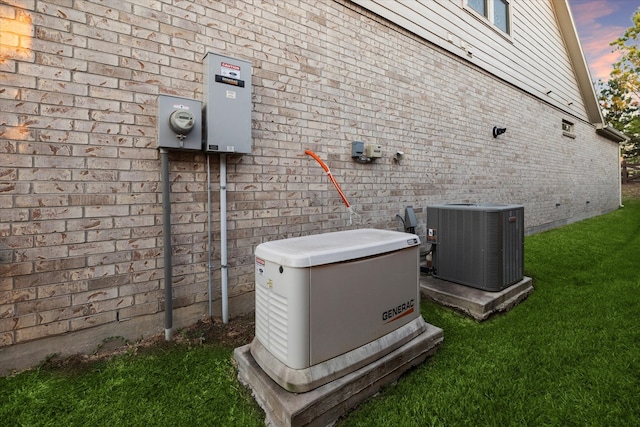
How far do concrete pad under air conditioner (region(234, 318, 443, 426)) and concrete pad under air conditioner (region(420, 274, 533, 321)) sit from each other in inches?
41.7

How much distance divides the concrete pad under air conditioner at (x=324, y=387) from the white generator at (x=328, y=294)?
91 millimetres

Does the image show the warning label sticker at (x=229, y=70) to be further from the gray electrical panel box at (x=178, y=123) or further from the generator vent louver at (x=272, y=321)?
the generator vent louver at (x=272, y=321)

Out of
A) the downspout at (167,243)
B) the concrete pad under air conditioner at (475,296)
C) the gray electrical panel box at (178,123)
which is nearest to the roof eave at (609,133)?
the concrete pad under air conditioner at (475,296)

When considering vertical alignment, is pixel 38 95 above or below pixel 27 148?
above

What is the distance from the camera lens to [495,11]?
652 centimetres

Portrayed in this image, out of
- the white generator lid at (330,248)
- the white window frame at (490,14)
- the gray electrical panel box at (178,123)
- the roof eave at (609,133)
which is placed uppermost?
the white window frame at (490,14)

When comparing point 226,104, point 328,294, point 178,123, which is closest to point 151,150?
point 178,123

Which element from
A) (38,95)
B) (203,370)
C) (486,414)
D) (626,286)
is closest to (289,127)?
(38,95)

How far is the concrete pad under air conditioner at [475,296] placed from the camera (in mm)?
2734

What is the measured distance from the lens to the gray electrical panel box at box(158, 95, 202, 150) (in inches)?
87.4

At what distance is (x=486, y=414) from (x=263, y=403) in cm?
117

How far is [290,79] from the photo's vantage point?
3.12m

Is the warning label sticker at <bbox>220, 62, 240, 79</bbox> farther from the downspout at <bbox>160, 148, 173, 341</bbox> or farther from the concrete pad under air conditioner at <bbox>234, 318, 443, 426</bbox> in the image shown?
the concrete pad under air conditioner at <bbox>234, 318, 443, 426</bbox>

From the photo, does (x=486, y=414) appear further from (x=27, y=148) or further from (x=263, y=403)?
(x=27, y=148)
